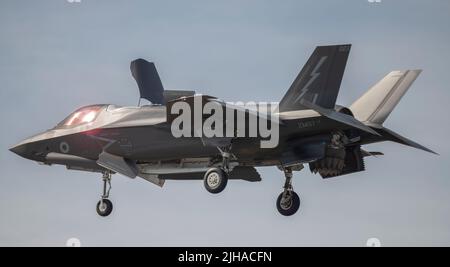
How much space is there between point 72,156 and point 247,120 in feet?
27.6

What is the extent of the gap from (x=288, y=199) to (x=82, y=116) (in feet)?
29.8

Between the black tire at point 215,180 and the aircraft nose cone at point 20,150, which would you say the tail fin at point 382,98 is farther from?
the aircraft nose cone at point 20,150

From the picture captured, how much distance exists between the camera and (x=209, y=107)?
4356cm

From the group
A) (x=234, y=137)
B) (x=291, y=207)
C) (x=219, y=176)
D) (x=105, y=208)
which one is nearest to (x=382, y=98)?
(x=291, y=207)

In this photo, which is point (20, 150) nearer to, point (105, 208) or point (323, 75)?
point (105, 208)

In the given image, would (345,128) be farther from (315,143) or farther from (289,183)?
(289,183)

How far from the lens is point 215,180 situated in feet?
146

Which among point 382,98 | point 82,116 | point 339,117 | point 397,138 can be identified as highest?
point 82,116

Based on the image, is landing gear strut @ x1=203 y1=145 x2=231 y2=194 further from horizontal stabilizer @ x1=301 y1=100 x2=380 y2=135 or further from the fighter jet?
horizontal stabilizer @ x1=301 y1=100 x2=380 y2=135

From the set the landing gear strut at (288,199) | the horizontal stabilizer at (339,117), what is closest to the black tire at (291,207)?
the landing gear strut at (288,199)

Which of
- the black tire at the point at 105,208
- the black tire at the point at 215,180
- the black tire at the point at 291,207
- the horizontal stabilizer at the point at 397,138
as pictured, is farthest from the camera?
the black tire at the point at 105,208

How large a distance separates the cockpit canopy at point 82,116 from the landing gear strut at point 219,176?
20.4 ft

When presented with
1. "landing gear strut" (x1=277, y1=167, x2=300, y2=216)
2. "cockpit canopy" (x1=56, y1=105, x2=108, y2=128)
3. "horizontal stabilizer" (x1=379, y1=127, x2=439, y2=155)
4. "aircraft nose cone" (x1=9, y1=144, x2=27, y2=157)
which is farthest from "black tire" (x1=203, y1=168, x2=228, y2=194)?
"aircraft nose cone" (x1=9, y1=144, x2=27, y2=157)

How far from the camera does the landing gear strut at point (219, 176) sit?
44469mm
